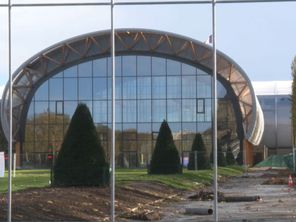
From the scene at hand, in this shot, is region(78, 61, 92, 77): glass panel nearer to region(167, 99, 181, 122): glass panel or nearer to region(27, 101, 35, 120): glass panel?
region(27, 101, 35, 120): glass panel

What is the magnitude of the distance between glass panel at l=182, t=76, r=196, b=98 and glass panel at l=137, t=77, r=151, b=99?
4.01 metres

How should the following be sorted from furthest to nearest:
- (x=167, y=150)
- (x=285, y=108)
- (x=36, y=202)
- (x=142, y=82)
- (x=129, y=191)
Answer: (x=285, y=108) < (x=142, y=82) < (x=167, y=150) < (x=129, y=191) < (x=36, y=202)

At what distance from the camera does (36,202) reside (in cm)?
2152

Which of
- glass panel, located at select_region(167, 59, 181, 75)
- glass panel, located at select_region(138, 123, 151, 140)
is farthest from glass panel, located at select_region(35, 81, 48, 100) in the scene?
glass panel, located at select_region(167, 59, 181, 75)

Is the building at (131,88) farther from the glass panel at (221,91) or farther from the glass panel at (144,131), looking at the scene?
the glass panel at (221,91)

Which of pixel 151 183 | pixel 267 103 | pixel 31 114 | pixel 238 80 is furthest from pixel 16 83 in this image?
pixel 151 183

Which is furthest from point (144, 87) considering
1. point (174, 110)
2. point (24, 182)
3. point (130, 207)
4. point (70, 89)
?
point (130, 207)

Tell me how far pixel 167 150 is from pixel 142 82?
33.4 meters

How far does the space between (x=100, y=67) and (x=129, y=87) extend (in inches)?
161

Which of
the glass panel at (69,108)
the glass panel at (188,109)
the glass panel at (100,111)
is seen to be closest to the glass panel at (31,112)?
the glass panel at (69,108)

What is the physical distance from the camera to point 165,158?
51.8 metres

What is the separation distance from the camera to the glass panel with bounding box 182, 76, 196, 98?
85375mm

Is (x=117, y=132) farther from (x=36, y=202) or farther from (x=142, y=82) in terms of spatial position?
(x=36, y=202)

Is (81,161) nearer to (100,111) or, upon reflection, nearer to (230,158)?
(230,158)
